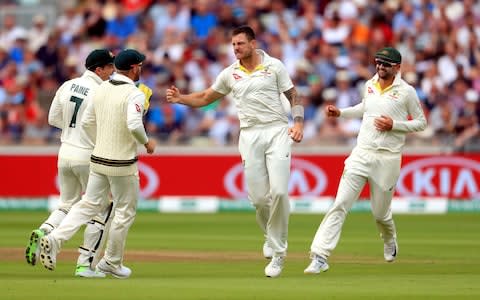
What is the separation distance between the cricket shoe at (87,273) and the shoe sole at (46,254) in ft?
1.33

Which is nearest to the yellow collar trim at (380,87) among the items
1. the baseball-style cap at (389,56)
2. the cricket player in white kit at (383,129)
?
the cricket player in white kit at (383,129)

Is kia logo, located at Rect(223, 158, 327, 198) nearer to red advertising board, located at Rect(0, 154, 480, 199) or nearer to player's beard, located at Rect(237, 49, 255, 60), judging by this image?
red advertising board, located at Rect(0, 154, 480, 199)

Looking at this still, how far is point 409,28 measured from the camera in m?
23.5

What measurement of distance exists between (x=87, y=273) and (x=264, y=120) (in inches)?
85.0

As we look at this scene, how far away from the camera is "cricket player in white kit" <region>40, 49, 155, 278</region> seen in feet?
35.4

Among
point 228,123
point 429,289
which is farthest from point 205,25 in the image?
point 429,289

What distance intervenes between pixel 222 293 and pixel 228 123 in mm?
13333

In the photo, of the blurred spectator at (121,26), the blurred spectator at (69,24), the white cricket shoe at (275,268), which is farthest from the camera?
the blurred spectator at (69,24)

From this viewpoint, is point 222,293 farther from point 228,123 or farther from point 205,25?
point 205,25

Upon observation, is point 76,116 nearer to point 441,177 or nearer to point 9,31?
point 441,177

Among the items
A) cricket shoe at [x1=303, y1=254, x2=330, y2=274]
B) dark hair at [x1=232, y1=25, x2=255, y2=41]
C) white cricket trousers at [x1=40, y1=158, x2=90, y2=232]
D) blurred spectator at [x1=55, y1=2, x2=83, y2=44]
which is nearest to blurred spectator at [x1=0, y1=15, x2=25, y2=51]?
blurred spectator at [x1=55, y1=2, x2=83, y2=44]

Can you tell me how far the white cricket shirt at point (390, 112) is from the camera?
12.2m

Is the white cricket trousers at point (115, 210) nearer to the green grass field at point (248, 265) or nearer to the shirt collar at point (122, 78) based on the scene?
the green grass field at point (248, 265)

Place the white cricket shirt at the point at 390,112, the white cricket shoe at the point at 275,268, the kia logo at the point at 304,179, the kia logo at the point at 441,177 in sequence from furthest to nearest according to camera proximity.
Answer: the kia logo at the point at 304,179, the kia logo at the point at 441,177, the white cricket shirt at the point at 390,112, the white cricket shoe at the point at 275,268
